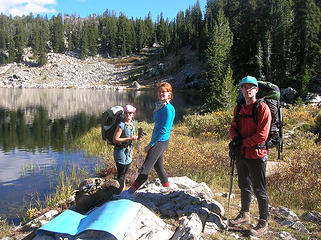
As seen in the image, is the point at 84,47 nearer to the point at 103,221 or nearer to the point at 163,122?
the point at 163,122

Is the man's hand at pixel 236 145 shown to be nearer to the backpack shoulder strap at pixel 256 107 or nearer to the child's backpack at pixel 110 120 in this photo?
the backpack shoulder strap at pixel 256 107

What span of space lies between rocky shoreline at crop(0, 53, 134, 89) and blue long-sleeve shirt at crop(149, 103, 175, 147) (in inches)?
3454

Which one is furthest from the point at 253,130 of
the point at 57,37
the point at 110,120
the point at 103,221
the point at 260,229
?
the point at 57,37

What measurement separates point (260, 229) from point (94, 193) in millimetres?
3069

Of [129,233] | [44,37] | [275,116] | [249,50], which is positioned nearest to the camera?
[129,233]

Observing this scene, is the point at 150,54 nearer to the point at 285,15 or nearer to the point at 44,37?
the point at 44,37

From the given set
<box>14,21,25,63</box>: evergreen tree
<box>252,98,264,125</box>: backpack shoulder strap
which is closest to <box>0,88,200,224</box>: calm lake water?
<box>252,98,264,125</box>: backpack shoulder strap

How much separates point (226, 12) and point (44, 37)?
79.1 meters

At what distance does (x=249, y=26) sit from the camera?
54.0 m

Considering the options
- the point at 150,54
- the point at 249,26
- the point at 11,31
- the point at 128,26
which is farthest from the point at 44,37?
the point at 249,26

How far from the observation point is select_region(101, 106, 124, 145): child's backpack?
581 centimetres

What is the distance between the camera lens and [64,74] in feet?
345

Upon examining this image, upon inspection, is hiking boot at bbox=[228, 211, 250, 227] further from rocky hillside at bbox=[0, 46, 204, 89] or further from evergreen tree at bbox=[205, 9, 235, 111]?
rocky hillside at bbox=[0, 46, 204, 89]

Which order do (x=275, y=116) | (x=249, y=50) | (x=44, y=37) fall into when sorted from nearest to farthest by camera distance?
(x=275, y=116) < (x=249, y=50) < (x=44, y=37)
